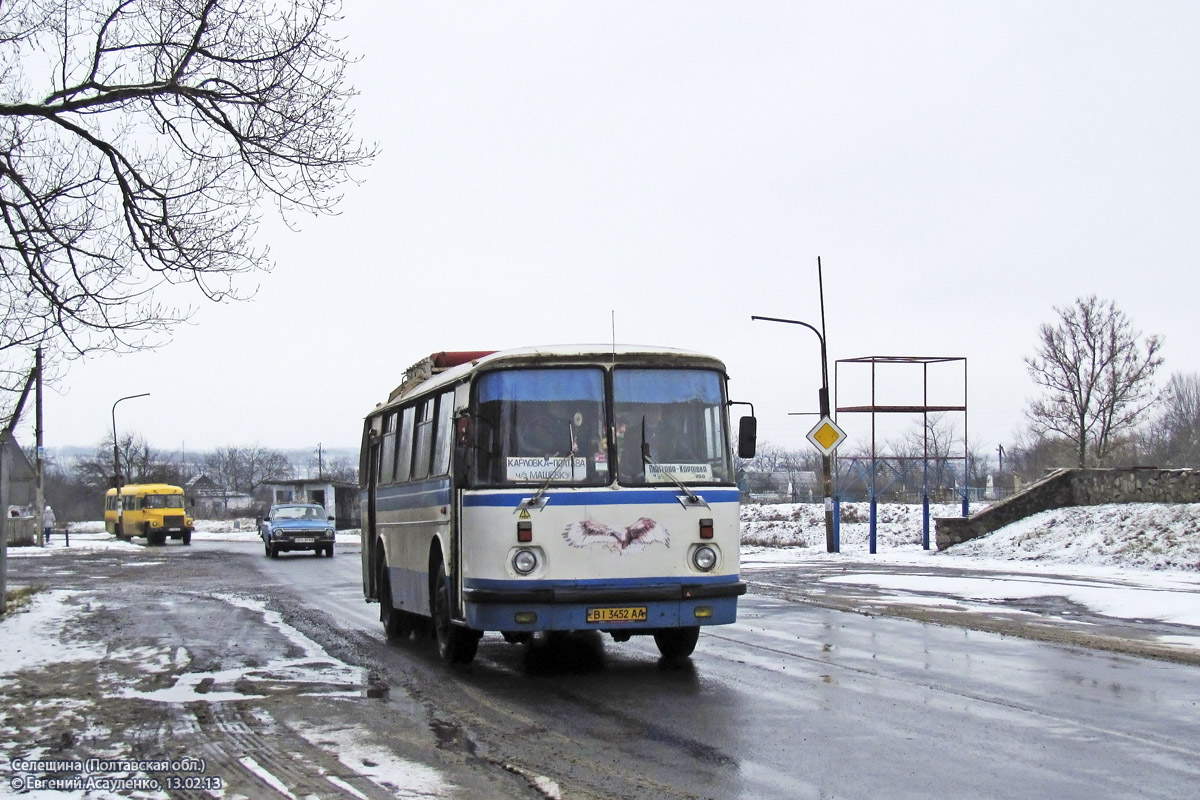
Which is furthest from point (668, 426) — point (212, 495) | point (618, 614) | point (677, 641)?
point (212, 495)

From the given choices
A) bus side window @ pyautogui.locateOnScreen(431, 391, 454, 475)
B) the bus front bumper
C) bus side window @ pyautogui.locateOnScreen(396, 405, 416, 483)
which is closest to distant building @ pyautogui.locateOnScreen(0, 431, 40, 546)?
bus side window @ pyautogui.locateOnScreen(396, 405, 416, 483)

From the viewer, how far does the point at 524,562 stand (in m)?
10.9

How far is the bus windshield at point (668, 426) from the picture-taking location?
11.3 m

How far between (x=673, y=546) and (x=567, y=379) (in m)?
1.72

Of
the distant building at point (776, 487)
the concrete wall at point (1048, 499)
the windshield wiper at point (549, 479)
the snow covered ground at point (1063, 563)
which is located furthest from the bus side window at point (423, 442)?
the distant building at point (776, 487)

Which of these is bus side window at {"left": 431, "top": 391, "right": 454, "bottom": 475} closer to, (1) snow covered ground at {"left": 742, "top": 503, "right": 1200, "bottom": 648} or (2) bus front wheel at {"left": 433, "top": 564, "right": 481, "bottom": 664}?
(2) bus front wheel at {"left": 433, "top": 564, "right": 481, "bottom": 664}

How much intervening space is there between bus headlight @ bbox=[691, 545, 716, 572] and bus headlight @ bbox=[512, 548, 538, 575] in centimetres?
140

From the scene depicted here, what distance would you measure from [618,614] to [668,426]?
1715 mm

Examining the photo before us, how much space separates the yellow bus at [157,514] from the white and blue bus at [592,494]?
54074 millimetres

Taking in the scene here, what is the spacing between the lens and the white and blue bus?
10922 mm

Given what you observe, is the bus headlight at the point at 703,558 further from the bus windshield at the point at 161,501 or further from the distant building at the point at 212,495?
the distant building at the point at 212,495

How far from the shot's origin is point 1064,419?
59.8m

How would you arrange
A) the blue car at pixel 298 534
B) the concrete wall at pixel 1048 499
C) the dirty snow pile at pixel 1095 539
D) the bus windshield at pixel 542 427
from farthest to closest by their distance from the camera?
the blue car at pixel 298 534 < the concrete wall at pixel 1048 499 < the dirty snow pile at pixel 1095 539 < the bus windshield at pixel 542 427

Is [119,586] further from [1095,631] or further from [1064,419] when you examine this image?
[1064,419]
